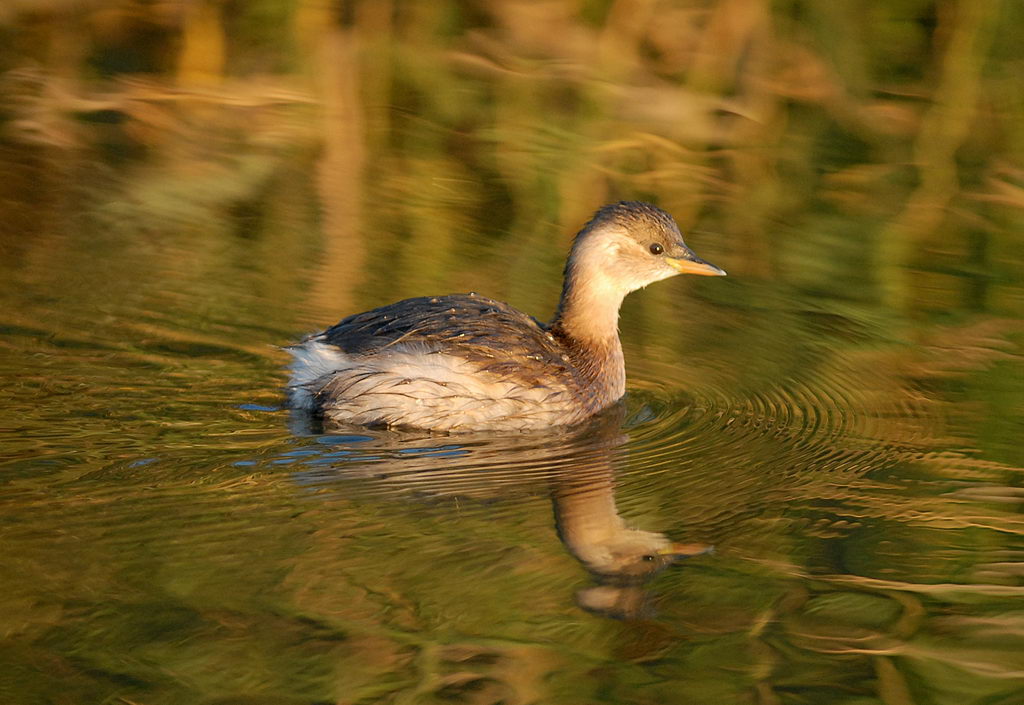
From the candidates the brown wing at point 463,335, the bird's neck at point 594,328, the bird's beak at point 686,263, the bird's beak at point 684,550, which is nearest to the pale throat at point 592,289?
the bird's neck at point 594,328

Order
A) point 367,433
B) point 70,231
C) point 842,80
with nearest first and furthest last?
point 367,433, point 70,231, point 842,80

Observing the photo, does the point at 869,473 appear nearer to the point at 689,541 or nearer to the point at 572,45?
the point at 689,541

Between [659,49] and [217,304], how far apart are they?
18.1 ft

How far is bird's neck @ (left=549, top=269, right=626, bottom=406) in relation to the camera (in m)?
7.20

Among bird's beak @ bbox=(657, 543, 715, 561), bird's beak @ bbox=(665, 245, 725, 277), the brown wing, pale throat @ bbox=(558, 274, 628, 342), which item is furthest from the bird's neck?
bird's beak @ bbox=(657, 543, 715, 561)

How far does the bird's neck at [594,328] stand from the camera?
7.20 m

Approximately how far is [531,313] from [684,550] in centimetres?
292

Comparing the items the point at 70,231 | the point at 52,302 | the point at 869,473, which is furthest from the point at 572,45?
the point at 869,473

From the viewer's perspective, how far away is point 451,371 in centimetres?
668

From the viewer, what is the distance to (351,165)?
10.3m

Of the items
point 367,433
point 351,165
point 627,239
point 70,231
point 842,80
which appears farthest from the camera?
point 842,80

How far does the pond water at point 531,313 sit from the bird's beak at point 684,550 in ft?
0.06

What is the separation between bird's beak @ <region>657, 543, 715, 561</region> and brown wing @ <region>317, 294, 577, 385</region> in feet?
5.40

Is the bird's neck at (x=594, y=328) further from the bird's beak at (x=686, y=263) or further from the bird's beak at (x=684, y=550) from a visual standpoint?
the bird's beak at (x=684, y=550)
